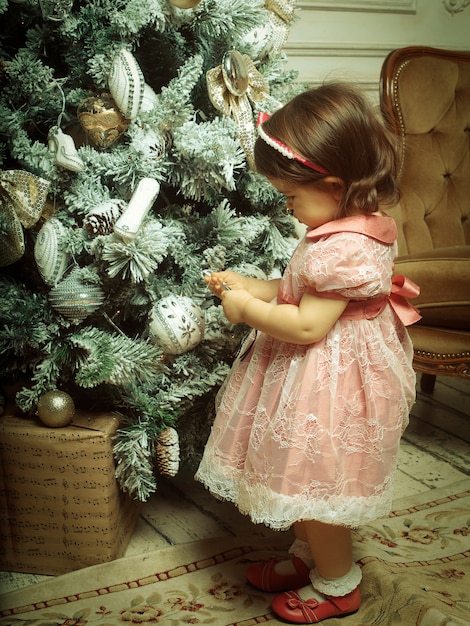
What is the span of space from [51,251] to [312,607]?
728 mm

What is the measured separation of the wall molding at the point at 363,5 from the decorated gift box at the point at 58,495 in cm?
140

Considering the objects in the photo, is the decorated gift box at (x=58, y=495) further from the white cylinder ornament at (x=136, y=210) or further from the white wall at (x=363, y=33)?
the white wall at (x=363, y=33)

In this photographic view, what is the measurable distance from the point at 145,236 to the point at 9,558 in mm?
664

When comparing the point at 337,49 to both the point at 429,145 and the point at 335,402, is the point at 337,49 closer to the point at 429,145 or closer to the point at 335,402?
the point at 429,145

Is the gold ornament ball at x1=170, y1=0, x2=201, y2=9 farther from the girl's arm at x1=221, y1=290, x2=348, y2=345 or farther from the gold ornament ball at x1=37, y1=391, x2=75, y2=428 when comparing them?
the gold ornament ball at x1=37, y1=391, x2=75, y2=428

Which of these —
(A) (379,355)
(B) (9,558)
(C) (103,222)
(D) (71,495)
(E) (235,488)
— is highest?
(C) (103,222)

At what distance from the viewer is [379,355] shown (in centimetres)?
102

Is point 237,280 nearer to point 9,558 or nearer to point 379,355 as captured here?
point 379,355

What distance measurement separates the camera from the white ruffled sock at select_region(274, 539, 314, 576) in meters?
1.19

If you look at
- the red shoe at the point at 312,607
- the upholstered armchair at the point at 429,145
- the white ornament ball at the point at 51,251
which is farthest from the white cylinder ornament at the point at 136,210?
the upholstered armchair at the point at 429,145

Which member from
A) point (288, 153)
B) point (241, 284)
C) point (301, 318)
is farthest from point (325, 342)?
point (288, 153)

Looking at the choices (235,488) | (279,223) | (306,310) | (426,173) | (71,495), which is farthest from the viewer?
(426,173)

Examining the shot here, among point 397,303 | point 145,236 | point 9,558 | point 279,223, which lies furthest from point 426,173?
point 9,558


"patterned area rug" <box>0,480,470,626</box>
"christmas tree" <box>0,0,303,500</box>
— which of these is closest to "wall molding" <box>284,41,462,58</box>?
"christmas tree" <box>0,0,303,500</box>
